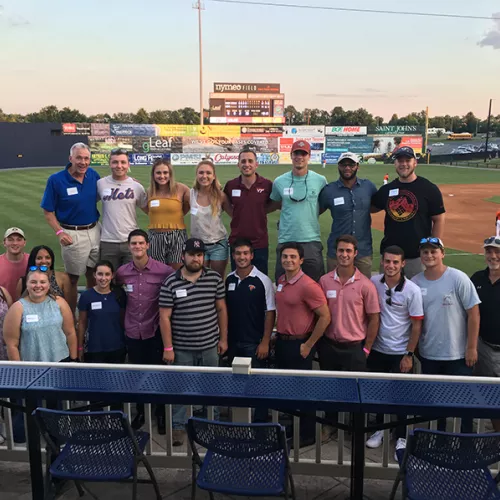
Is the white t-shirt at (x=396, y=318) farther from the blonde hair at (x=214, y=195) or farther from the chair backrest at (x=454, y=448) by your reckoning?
the blonde hair at (x=214, y=195)

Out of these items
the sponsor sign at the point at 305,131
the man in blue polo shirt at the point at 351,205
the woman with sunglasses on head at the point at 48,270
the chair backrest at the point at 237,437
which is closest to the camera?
the chair backrest at the point at 237,437

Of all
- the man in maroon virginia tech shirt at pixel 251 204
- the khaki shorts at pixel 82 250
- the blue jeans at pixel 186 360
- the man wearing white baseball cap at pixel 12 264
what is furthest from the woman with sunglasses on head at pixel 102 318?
the man in maroon virginia tech shirt at pixel 251 204

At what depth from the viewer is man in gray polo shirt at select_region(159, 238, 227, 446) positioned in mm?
4410

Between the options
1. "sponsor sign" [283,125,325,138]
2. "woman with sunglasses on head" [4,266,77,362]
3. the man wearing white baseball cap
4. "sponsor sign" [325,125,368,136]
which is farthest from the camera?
"sponsor sign" [283,125,325,138]

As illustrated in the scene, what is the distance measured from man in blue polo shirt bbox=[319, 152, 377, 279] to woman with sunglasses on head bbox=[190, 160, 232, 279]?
3.83 feet

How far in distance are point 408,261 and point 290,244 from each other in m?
1.65

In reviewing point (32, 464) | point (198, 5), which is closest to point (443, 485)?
point (32, 464)

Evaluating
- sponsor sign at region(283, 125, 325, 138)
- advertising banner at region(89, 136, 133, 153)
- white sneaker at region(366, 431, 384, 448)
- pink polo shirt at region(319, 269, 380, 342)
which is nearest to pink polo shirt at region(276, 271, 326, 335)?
pink polo shirt at region(319, 269, 380, 342)

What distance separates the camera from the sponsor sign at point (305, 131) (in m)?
50.5

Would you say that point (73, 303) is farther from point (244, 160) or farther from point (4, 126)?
point (4, 126)

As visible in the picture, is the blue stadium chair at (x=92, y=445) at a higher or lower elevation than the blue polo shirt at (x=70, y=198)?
lower

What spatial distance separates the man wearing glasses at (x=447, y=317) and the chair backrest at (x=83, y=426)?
8.71 ft

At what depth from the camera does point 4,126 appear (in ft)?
141

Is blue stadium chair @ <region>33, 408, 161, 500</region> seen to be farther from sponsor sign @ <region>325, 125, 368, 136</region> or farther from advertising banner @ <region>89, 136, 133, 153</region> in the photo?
sponsor sign @ <region>325, 125, 368, 136</region>
